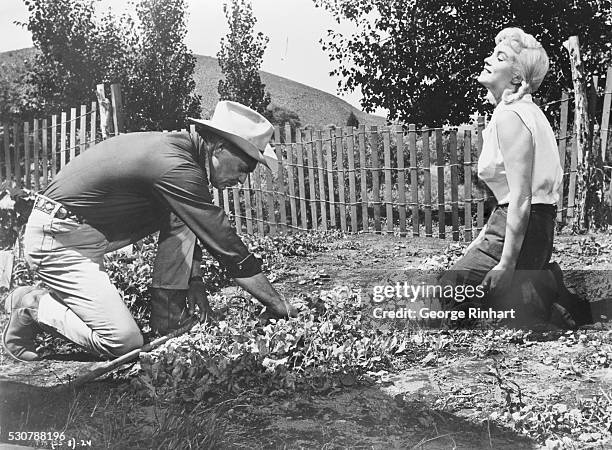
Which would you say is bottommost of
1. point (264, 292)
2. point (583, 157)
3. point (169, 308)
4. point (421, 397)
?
point (421, 397)

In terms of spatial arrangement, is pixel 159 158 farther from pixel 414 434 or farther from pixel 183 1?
pixel 414 434

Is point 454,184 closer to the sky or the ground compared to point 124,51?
closer to the ground

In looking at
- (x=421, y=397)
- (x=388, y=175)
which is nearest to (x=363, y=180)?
(x=388, y=175)

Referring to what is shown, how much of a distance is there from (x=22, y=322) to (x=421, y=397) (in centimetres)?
186

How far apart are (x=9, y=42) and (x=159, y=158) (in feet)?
2.51

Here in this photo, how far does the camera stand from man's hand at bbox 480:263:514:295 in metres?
3.82

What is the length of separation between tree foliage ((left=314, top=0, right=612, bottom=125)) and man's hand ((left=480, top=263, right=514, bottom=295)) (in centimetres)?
177

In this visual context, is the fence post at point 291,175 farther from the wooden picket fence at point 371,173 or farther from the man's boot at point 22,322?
the man's boot at point 22,322

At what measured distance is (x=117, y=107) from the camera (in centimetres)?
550

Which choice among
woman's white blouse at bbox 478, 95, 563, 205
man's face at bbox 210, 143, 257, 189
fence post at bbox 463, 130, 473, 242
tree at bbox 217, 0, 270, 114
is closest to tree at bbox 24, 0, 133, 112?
tree at bbox 217, 0, 270, 114

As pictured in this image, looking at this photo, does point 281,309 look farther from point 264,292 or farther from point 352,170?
point 352,170

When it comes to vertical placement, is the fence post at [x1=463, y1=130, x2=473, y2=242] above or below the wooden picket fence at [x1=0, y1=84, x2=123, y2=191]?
below

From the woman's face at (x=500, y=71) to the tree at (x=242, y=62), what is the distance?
1170mm

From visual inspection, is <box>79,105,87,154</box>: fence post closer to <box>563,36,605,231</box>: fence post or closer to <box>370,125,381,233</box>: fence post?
<box>370,125,381,233</box>: fence post
